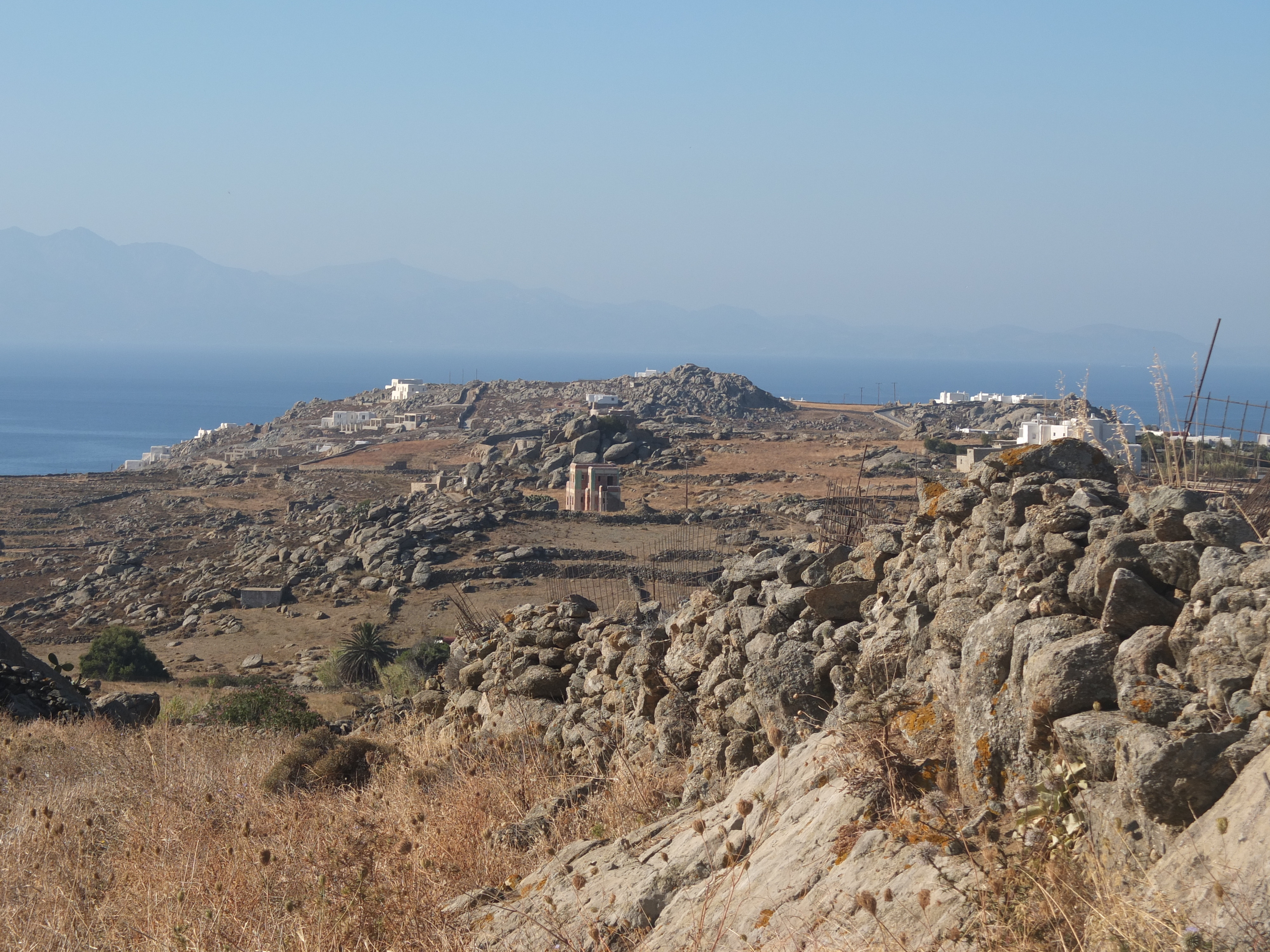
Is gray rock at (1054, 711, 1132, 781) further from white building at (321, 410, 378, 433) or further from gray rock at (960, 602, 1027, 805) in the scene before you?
white building at (321, 410, 378, 433)

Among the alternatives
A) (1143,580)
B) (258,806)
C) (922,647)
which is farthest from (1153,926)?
(258,806)

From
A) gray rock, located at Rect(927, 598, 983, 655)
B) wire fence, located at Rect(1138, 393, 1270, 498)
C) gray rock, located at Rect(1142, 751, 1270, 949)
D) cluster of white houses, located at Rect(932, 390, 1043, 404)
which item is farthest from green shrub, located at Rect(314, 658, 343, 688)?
cluster of white houses, located at Rect(932, 390, 1043, 404)

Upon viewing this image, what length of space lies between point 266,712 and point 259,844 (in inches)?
343

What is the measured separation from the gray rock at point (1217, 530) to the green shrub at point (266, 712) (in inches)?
428

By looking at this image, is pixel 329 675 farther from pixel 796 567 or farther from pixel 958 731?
pixel 958 731

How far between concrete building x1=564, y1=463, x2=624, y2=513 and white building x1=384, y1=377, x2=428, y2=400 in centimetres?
7307

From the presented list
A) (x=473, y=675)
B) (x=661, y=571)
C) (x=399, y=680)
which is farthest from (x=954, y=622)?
(x=661, y=571)

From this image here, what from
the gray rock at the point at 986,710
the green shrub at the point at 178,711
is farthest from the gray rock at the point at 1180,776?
the green shrub at the point at 178,711

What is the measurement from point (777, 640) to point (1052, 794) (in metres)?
3.06

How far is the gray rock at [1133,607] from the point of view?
4.29 meters

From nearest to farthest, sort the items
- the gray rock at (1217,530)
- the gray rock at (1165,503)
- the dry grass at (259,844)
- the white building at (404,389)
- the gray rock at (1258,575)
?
1. the gray rock at (1258,575)
2. the gray rock at (1217,530)
3. the gray rock at (1165,503)
4. the dry grass at (259,844)
5. the white building at (404,389)

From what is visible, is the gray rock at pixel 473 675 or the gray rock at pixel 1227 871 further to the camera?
the gray rock at pixel 473 675

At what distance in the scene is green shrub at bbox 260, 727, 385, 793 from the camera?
27.9 ft

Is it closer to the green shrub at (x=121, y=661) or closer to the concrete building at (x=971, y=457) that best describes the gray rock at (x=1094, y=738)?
the concrete building at (x=971, y=457)
